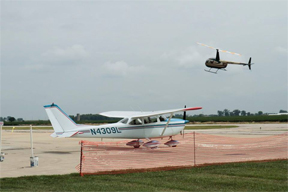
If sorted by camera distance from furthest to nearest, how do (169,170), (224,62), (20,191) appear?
1. (224,62)
2. (169,170)
3. (20,191)

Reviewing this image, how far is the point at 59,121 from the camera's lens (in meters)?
18.9

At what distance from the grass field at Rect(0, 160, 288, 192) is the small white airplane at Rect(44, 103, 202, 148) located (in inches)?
286

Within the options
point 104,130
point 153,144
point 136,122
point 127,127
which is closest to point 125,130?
point 127,127

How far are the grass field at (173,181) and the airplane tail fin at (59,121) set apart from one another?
7996mm

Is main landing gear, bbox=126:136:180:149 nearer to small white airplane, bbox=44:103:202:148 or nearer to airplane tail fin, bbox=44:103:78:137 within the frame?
small white airplane, bbox=44:103:202:148

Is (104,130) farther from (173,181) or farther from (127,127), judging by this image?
(173,181)

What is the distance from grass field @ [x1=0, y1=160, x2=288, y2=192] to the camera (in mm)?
9047

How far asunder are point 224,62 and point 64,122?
21.3 m

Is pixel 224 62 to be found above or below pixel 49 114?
above

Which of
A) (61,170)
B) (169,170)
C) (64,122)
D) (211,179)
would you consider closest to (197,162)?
(169,170)

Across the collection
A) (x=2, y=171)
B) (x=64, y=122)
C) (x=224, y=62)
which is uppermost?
(x=224, y=62)

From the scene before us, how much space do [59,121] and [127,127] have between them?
11.6ft

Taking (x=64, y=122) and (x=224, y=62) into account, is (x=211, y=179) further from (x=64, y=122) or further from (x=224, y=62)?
(x=224, y=62)

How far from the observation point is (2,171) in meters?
12.5
